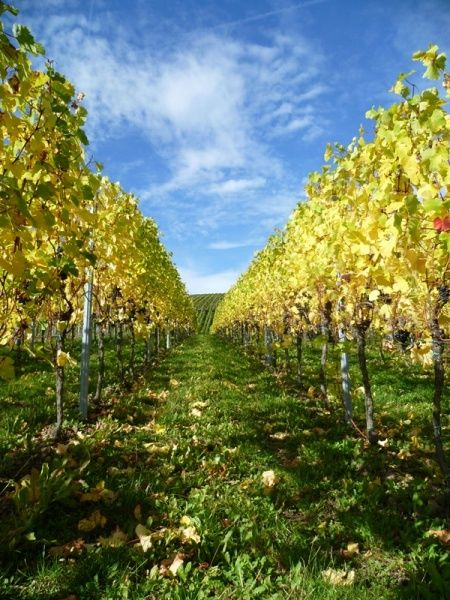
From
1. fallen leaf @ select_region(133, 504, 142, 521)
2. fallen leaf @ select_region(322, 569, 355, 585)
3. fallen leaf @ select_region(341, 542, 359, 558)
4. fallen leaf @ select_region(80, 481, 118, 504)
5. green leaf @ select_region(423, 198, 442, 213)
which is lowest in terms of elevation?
fallen leaf @ select_region(341, 542, 359, 558)

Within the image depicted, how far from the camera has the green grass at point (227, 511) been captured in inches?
129

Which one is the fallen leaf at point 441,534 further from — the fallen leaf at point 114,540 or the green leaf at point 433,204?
the green leaf at point 433,204

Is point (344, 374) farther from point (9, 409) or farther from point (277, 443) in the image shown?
point (9, 409)

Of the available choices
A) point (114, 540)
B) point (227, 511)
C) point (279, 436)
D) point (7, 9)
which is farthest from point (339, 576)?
point (7, 9)

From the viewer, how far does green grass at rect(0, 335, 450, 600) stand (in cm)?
329

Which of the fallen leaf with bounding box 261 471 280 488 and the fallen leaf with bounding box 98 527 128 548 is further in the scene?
the fallen leaf with bounding box 261 471 280 488

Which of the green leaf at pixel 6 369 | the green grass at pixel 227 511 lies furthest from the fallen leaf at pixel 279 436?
the green leaf at pixel 6 369

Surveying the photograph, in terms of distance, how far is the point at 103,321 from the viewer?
1026cm

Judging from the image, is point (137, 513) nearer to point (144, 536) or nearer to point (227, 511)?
point (144, 536)

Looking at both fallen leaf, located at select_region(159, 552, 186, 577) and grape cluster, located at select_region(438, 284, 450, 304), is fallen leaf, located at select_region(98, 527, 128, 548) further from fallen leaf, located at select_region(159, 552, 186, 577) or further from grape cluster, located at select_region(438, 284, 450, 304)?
grape cluster, located at select_region(438, 284, 450, 304)

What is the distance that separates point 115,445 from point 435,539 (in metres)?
4.19

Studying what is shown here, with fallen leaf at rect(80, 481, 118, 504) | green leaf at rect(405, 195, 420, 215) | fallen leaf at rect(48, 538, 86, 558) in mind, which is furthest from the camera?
fallen leaf at rect(80, 481, 118, 504)

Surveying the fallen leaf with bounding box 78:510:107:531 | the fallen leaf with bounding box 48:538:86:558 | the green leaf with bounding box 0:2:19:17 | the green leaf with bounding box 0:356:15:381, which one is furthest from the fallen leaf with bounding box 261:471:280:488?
the green leaf with bounding box 0:2:19:17

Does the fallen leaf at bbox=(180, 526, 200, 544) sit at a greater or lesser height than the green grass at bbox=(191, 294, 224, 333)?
lesser
